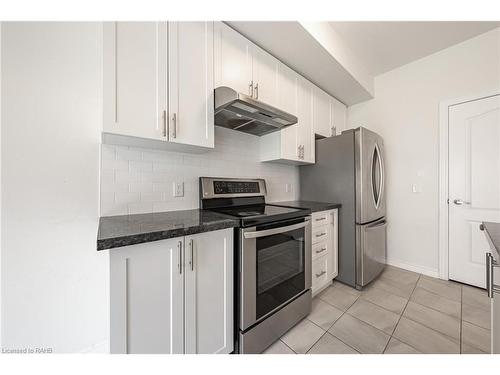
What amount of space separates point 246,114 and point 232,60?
454mm

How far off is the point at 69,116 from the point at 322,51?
81.3 inches

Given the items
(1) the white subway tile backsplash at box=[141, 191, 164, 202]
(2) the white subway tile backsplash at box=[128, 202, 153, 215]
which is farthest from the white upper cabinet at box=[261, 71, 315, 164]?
(2) the white subway tile backsplash at box=[128, 202, 153, 215]

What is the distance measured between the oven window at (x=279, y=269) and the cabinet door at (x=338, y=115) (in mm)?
1912

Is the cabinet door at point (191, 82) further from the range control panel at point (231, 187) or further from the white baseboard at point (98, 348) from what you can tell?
the white baseboard at point (98, 348)

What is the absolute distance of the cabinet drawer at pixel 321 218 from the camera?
6.19 feet

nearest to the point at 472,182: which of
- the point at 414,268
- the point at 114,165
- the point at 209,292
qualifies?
the point at 414,268

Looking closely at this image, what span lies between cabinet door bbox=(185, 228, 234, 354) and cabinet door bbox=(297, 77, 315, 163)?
149 cm

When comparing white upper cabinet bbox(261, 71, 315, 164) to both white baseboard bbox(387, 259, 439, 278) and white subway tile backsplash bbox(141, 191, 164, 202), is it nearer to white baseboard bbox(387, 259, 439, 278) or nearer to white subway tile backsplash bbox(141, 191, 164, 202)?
white subway tile backsplash bbox(141, 191, 164, 202)

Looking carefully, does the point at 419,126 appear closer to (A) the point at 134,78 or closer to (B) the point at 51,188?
(A) the point at 134,78

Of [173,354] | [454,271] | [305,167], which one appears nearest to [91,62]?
[173,354]

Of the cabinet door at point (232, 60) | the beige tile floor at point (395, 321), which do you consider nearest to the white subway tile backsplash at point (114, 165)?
the cabinet door at point (232, 60)

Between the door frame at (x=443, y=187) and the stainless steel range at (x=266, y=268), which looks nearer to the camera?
the stainless steel range at (x=266, y=268)

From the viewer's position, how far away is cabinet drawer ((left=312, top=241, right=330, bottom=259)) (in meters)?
1.90

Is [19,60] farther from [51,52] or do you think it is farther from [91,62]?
[91,62]
